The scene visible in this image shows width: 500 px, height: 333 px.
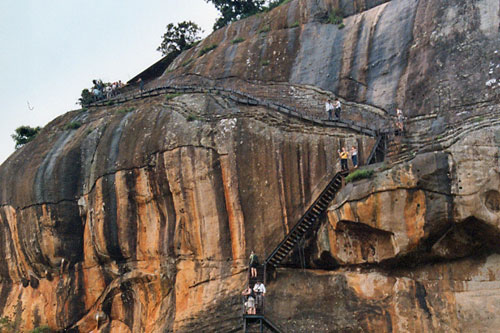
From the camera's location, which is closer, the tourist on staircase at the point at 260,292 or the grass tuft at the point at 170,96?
the tourist on staircase at the point at 260,292

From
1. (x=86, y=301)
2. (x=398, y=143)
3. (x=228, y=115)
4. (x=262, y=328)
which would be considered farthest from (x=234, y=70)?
(x=262, y=328)

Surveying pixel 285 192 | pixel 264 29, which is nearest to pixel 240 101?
pixel 285 192

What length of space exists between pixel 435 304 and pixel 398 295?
114 centimetres

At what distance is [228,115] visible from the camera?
24609 mm

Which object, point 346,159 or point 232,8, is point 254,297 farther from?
point 232,8

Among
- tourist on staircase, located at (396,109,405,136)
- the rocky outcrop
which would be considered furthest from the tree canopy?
tourist on staircase, located at (396,109,405,136)

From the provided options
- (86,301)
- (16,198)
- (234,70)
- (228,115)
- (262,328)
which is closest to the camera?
(262,328)

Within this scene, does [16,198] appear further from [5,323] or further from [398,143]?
[398,143]

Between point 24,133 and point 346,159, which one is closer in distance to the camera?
point 346,159

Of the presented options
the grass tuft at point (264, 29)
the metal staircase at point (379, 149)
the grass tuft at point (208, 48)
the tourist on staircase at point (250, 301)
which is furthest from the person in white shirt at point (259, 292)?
the grass tuft at point (208, 48)

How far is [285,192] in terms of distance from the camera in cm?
2267

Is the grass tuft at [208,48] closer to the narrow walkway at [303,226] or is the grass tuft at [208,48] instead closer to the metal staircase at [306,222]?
the narrow walkway at [303,226]

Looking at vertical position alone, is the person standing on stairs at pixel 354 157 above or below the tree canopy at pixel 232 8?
below

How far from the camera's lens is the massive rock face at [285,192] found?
18.7 meters
